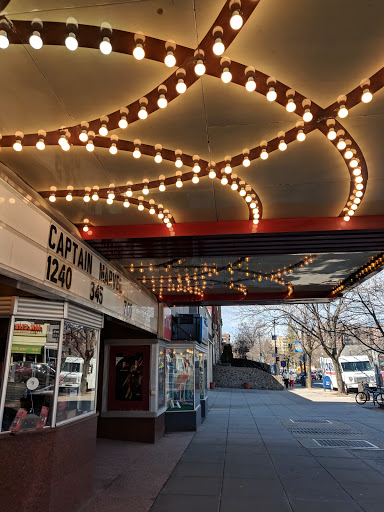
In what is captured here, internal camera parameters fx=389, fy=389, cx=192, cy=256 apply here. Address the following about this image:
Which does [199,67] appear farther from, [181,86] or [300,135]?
[300,135]

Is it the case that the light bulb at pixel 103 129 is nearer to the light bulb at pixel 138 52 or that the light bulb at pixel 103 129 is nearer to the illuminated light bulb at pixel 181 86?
the illuminated light bulb at pixel 181 86

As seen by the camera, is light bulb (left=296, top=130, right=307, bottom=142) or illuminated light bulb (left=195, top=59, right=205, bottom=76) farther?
light bulb (left=296, top=130, right=307, bottom=142)

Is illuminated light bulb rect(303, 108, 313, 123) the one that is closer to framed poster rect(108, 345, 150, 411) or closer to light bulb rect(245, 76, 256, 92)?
light bulb rect(245, 76, 256, 92)

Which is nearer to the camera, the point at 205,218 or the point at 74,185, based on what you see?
the point at 74,185

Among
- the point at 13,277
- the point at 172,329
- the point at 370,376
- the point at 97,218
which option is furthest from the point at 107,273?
the point at 370,376

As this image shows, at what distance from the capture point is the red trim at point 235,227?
6.28 metres

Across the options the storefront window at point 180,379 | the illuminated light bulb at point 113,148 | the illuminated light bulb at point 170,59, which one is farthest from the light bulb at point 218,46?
the storefront window at point 180,379

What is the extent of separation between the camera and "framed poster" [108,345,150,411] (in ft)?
35.7

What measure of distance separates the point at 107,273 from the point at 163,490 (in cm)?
398

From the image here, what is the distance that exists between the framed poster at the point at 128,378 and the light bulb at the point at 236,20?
32.4 feet

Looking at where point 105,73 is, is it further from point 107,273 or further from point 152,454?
point 152,454

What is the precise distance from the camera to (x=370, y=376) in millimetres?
27109

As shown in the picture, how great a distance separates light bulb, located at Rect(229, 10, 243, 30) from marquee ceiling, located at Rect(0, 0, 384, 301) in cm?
7

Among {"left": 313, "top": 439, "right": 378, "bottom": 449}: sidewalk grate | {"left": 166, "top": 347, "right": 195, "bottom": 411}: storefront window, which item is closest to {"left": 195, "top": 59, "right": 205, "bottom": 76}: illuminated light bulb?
{"left": 313, "top": 439, "right": 378, "bottom": 449}: sidewalk grate
